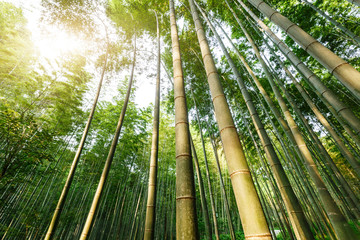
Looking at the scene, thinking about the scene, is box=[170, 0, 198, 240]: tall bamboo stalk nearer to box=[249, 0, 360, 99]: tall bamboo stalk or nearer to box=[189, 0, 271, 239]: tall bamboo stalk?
box=[189, 0, 271, 239]: tall bamboo stalk

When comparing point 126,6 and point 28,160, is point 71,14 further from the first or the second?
point 28,160

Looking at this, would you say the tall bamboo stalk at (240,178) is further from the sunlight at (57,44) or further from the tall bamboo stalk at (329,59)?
the sunlight at (57,44)

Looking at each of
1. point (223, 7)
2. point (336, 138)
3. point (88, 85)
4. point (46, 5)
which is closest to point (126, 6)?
point (46, 5)

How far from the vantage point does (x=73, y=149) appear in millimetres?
5988

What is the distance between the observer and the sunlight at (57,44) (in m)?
4.43

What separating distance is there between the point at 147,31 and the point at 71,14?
2.03m

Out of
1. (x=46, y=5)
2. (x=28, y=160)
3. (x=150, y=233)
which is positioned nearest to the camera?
(x=150, y=233)

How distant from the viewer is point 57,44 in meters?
4.85

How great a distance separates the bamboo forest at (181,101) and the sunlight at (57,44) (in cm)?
4

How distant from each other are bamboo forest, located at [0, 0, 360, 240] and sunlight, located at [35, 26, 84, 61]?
0.12ft

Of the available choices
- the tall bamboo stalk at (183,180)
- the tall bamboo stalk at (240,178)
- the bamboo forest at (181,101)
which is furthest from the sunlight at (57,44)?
the tall bamboo stalk at (240,178)

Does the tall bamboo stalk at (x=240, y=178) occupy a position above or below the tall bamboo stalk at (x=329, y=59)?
below

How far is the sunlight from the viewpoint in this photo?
443 centimetres

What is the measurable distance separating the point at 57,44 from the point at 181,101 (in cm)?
580
